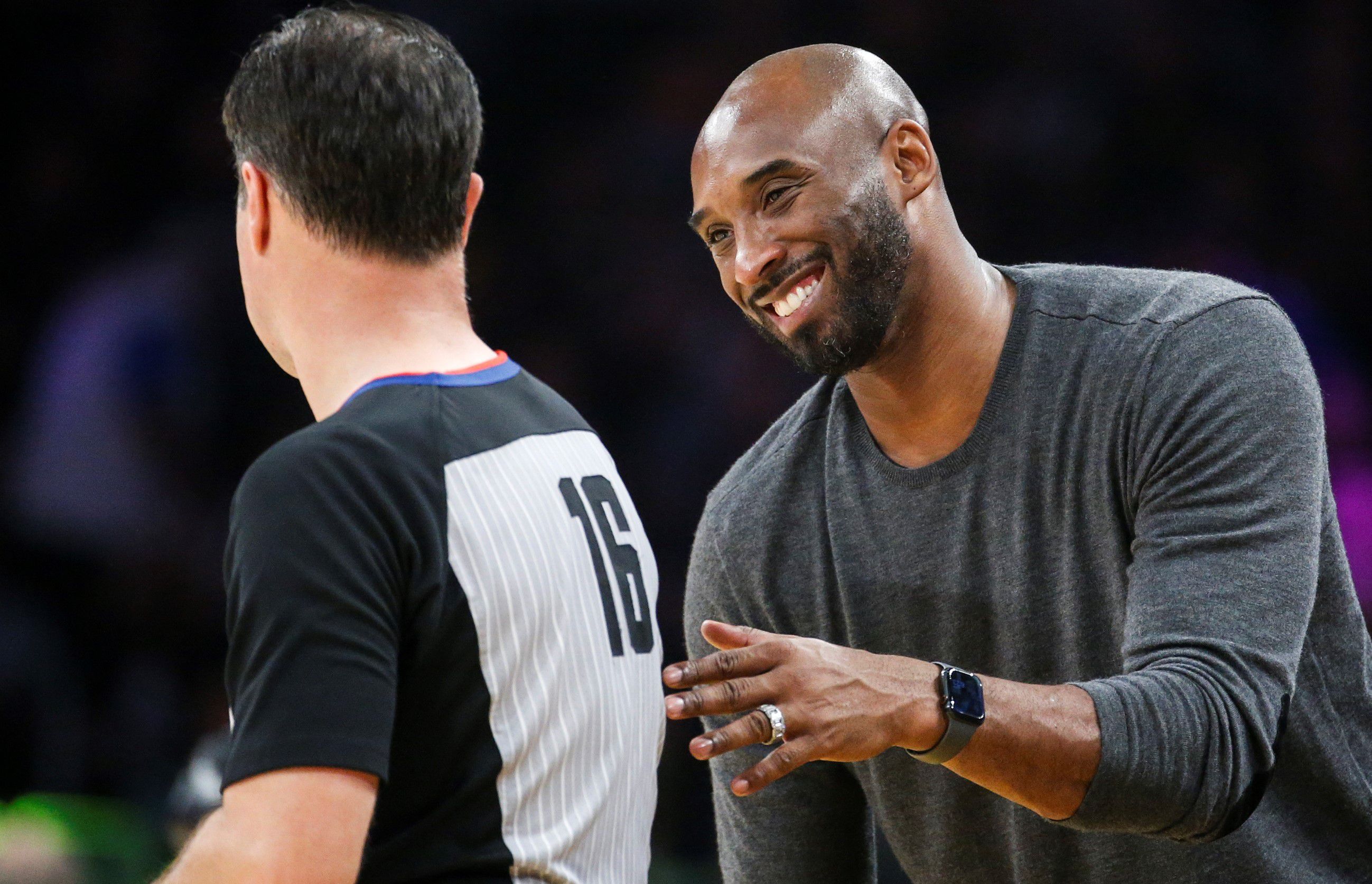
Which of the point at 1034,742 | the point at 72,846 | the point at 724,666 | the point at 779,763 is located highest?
the point at 724,666

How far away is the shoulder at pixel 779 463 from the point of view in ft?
7.98

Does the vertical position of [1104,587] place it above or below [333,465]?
below

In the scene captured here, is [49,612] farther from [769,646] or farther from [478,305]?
[769,646]

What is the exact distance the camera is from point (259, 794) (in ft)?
3.92

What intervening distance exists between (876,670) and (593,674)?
0.33 m

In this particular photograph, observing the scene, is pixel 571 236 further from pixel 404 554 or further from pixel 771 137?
pixel 404 554

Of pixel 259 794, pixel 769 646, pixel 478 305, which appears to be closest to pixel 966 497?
pixel 769 646

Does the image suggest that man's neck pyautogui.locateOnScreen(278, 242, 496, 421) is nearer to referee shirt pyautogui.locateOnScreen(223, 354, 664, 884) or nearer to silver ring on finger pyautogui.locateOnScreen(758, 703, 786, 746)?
referee shirt pyautogui.locateOnScreen(223, 354, 664, 884)

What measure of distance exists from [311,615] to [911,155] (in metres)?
1.40

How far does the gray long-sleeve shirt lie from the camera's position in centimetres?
178

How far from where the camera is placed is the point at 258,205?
4.94 feet

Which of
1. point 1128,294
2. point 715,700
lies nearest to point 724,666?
point 715,700

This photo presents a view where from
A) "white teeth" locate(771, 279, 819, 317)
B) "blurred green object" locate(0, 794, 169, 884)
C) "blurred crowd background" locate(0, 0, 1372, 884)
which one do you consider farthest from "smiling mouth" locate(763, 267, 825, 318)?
"blurred crowd background" locate(0, 0, 1372, 884)

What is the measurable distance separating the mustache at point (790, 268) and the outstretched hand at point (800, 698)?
2.45 ft
